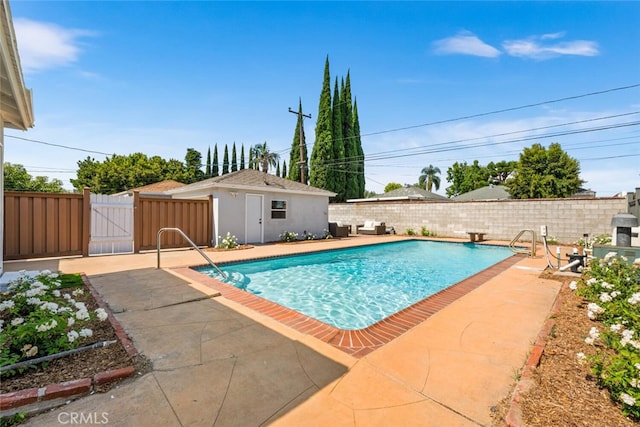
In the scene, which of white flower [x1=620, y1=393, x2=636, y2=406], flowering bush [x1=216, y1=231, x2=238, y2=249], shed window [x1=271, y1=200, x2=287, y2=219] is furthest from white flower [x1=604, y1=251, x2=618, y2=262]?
shed window [x1=271, y1=200, x2=287, y2=219]

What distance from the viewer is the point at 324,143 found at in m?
28.2

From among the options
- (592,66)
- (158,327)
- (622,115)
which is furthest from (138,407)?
(622,115)

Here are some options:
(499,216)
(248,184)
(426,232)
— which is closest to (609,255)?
(499,216)

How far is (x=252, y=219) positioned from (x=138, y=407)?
35.0 feet

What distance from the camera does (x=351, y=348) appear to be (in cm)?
293

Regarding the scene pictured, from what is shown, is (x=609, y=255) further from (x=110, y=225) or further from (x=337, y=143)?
(x=337, y=143)

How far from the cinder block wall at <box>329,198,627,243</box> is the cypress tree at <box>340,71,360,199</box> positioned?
11.6 meters

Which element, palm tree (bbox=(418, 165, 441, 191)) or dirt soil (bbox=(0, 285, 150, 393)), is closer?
dirt soil (bbox=(0, 285, 150, 393))

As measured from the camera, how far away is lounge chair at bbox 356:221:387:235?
55.7 feet

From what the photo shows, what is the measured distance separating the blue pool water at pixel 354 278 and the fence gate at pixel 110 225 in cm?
400

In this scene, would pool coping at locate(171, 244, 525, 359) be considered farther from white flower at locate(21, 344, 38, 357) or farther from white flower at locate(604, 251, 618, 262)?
white flower at locate(21, 344, 38, 357)

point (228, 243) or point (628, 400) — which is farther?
point (228, 243)

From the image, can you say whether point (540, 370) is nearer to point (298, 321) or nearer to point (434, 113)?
point (298, 321)

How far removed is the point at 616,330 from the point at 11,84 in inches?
319
